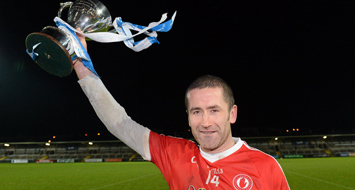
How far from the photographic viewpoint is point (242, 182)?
1.82 metres

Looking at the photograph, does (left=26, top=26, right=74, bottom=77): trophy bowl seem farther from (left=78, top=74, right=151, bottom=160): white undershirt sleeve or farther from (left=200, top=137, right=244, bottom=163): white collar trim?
(left=200, top=137, right=244, bottom=163): white collar trim

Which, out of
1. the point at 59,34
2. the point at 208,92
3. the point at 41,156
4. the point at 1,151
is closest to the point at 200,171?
the point at 208,92

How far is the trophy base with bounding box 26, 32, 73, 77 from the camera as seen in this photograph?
1801 mm

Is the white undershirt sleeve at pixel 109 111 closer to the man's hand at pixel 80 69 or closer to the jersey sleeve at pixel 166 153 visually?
the man's hand at pixel 80 69

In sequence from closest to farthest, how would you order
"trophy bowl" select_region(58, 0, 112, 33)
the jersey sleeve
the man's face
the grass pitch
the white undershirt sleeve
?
the man's face < the white undershirt sleeve < the jersey sleeve < "trophy bowl" select_region(58, 0, 112, 33) < the grass pitch

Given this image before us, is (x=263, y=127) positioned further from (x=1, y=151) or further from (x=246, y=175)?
(x=246, y=175)

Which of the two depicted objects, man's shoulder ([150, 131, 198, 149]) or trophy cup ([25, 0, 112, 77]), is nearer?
trophy cup ([25, 0, 112, 77])

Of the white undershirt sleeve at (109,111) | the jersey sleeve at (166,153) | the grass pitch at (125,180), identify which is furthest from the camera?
the grass pitch at (125,180)

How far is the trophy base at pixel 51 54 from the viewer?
1.80 m

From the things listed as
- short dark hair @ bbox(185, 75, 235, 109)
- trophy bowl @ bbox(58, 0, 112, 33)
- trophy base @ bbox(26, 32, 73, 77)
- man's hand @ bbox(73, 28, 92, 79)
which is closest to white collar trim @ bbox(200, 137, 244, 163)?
short dark hair @ bbox(185, 75, 235, 109)

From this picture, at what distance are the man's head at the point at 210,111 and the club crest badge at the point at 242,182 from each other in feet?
0.80

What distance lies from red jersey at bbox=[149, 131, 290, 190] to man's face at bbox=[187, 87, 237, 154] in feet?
0.63

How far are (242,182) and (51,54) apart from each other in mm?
1533

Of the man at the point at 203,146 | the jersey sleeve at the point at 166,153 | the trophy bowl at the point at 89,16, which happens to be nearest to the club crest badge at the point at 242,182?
the man at the point at 203,146
